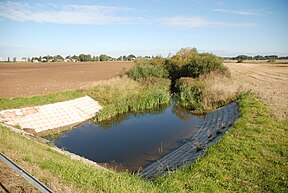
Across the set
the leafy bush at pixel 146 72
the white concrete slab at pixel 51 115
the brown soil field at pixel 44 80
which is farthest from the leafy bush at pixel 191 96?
the brown soil field at pixel 44 80

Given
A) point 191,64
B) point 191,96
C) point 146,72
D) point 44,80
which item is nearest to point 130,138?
point 191,96

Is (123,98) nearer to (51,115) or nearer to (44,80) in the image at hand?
(51,115)

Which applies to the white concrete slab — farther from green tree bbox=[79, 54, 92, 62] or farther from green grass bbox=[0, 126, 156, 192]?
green tree bbox=[79, 54, 92, 62]

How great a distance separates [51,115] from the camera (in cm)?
1947

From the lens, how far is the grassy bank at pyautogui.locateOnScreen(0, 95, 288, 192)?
6402 millimetres

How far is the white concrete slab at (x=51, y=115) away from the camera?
56.7ft

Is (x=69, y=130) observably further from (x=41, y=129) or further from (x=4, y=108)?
(x=4, y=108)

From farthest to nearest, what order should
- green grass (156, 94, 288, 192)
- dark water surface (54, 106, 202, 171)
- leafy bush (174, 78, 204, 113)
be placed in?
1. leafy bush (174, 78, 204, 113)
2. dark water surface (54, 106, 202, 171)
3. green grass (156, 94, 288, 192)

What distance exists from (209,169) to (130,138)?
9.15 m

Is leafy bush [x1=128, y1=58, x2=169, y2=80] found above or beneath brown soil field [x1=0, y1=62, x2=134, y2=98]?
above

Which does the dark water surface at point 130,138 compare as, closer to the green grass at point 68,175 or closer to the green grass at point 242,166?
the green grass at point 242,166

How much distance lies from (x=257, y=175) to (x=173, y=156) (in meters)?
5.09

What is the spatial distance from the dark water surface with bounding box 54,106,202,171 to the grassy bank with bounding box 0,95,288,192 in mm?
4295

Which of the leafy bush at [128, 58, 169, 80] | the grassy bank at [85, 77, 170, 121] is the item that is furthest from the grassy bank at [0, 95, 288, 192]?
the leafy bush at [128, 58, 169, 80]
